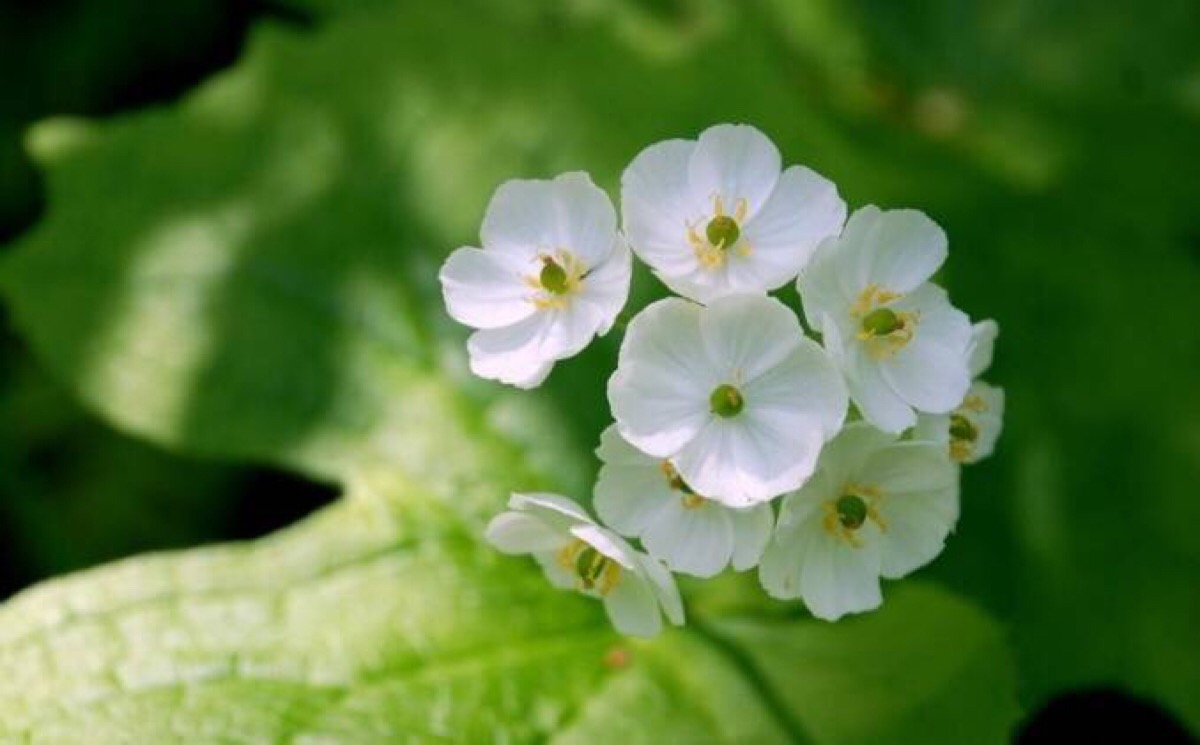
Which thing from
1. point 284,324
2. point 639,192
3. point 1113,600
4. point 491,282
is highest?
point 639,192

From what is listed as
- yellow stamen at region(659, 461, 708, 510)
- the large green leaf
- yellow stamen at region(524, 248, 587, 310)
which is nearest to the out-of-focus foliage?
the large green leaf

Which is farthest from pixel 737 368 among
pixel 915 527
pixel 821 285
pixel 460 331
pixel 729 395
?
pixel 460 331

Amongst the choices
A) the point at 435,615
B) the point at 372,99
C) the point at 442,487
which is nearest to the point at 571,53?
the point at 372,99

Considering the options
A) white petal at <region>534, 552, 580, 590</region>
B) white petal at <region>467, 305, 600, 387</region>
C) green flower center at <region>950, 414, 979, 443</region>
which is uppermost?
green flower center at <region>950, 414, 979, 443</region>

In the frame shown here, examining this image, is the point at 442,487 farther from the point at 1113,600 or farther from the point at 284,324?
the point at 1113,600

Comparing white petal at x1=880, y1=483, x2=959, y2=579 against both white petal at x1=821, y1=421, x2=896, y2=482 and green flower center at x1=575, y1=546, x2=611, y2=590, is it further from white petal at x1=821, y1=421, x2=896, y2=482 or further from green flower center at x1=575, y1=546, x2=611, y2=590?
green flower center at x1=575, y1=546, x2=611, y2=590

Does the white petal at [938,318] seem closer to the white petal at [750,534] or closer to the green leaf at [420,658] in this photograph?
the white petal at [750,534]
